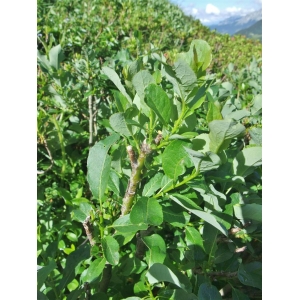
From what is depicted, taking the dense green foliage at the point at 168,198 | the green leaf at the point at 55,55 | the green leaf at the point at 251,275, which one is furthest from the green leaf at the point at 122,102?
the green leaf at the point at 55,55

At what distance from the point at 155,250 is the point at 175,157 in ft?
0.66

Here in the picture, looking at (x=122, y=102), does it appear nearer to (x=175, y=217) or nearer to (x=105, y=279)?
(x=175, y=217)

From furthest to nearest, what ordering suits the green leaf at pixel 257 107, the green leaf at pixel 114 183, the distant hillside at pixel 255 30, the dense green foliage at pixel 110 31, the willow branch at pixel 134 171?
the distant hillside at pixel 255 30 < the dense green foliage at pixel 110 31 < the green leaf at pixel 257 107 < the green leaf at pixel 114 183 < the willow branch at pixel 134 171

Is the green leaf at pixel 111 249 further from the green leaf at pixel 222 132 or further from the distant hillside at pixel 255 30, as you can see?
the distant hillside at pixel 255 30

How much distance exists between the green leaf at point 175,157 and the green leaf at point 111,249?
182 millimetres

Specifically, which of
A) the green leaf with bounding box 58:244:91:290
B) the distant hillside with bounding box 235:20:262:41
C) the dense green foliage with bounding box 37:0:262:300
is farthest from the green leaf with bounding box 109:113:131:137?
the distant hillside with bounding box 235:20:262:41

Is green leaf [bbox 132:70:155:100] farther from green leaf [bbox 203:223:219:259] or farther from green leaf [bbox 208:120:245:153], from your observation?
green leaf [bbox 203:223:219:259]

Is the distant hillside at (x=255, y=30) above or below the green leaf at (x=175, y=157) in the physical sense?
above

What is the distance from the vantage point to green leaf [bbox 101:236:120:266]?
2.27ft

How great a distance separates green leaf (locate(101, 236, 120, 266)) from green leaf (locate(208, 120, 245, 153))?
0.28m

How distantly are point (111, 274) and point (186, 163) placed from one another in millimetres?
379

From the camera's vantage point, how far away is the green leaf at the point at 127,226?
68 centimetres

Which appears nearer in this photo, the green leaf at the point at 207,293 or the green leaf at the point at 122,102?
the green leaf at the point at 207,293
